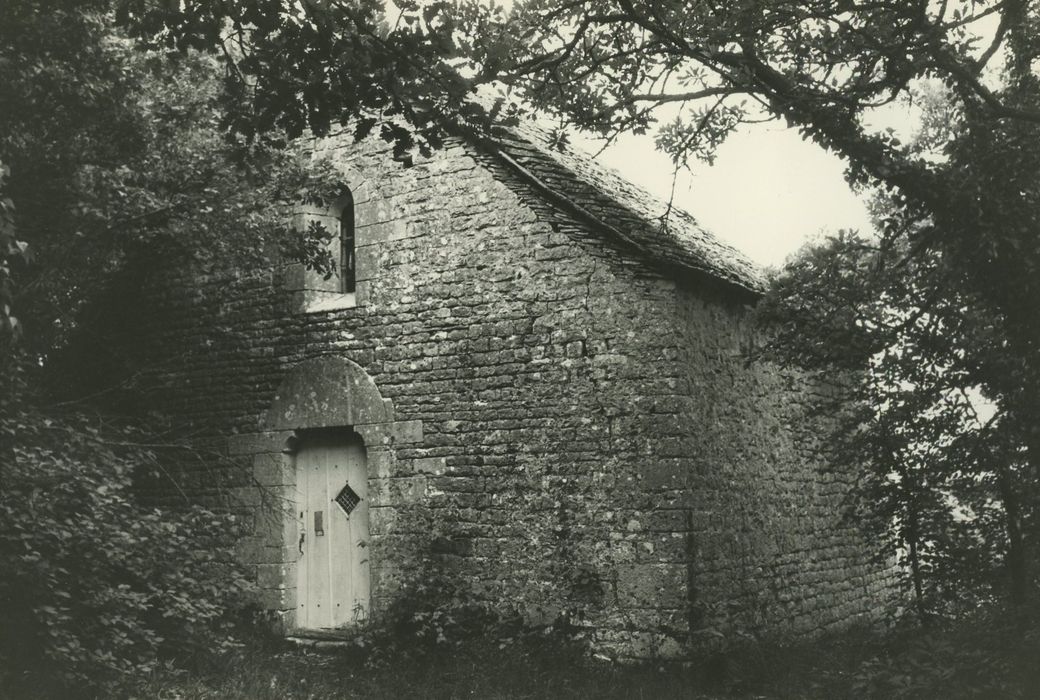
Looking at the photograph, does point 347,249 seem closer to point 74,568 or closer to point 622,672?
point 74,568

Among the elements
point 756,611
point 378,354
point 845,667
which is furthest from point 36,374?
point 845,667

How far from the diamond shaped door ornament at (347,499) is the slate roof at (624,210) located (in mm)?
3680

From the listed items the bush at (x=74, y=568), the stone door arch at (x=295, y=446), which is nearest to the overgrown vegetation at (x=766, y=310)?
the bush at (x=74, y=568)

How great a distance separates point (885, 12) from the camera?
7562 mm

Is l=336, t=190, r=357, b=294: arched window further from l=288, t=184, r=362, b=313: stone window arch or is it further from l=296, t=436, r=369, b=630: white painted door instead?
l=296, t=436, r=369, b=630: white painted door

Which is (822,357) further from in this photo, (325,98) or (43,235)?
(43,235)

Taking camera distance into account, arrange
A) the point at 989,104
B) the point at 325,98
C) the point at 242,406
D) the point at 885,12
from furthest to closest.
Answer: the point at 242,406 → the point at 885,12 → the point at 989,104 → the point at 325,98

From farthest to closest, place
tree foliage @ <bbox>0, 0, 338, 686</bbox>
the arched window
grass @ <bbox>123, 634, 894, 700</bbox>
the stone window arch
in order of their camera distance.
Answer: the arched window, the stone window arch, grass @ <bbox>123, 634, 894, 700</bbox>, tree foliage @ <bbox>0, 0, 338, 686</bbox>

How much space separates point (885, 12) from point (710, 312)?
10.0ft

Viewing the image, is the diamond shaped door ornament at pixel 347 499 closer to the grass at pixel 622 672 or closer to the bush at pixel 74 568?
the grass at pixel 622 672

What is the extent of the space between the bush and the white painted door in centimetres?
187

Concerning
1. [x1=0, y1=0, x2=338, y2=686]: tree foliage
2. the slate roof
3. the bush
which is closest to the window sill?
[x1=0, y1=0, x2=338, y2=686]: tree foliage

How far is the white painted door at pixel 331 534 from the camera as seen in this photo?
9781 millimetres

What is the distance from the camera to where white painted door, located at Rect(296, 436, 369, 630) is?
9781mm
